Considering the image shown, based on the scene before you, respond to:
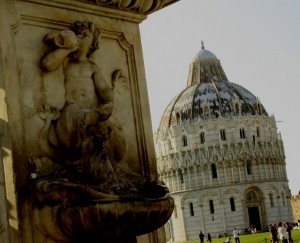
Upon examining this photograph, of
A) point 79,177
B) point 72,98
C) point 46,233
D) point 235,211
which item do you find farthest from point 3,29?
point 235,211

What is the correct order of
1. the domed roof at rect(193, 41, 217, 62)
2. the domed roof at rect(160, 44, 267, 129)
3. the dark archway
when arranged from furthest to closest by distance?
the domed roof at rect(193, 41, 217, 62)
the domed roof at rect(160, 44, 267, 129)
the dark archway

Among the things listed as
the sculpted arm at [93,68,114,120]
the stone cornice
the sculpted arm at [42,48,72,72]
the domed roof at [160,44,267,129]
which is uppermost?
the domed roof at [160,44,267,129]

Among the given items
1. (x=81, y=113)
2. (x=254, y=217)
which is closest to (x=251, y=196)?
(x=254, y=217)

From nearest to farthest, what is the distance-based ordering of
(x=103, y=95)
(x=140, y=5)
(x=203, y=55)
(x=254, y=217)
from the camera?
(x=103, y=95)
(x=140, y=5)
(x=254, y=217)
(x=203, y=55)

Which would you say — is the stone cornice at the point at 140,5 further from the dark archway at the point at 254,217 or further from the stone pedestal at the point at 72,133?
the dark archway at the point at 254,217

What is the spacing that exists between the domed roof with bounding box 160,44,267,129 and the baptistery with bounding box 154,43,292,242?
0.41 feet

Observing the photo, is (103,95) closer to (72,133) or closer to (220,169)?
(72,133)

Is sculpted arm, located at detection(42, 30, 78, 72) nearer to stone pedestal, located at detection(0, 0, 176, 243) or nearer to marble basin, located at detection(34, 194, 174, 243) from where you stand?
stone pedestal, located at detection(0, 0, 176, 243)

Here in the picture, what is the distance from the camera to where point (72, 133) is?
4.75 meters

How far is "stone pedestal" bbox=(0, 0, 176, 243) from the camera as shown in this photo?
4422mm

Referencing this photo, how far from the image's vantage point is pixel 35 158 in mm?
4609

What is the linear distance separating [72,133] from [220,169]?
7708 centimetres

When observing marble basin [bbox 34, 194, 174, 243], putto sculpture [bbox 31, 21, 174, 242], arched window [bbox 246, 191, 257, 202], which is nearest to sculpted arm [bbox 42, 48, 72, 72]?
putto sculpture [bbox 31, 21, 174, 242]

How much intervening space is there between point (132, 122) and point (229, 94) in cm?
7972
